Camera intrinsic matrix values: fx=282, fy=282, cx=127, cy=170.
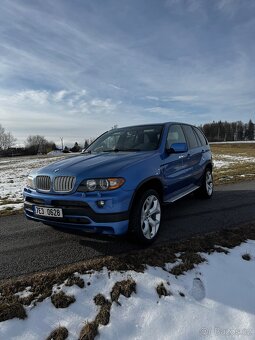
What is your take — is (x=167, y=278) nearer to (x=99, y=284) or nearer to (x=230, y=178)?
(x=99, y=284)

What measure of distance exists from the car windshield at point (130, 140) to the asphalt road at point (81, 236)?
1472mm

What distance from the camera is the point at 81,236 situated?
14.5ft

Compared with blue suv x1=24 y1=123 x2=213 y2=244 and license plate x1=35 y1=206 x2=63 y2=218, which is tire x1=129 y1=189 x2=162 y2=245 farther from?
license plate x1=35 y1=206 x2=63 y2=218

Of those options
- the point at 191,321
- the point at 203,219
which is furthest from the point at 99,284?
the point at 203,219

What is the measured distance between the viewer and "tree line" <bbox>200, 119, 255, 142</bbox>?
393 feet

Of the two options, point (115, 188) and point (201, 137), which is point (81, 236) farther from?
point (201, 137)

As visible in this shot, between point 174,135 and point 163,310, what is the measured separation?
3361 mm

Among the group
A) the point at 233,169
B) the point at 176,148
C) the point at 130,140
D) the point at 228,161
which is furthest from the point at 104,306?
the point at 228,161

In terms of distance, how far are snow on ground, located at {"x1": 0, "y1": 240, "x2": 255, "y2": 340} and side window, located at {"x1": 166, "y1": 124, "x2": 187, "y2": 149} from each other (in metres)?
2.37

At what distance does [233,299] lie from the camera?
2859 millimetres

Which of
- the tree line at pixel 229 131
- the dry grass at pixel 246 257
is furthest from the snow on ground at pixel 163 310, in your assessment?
the tree line at pixel 229 131

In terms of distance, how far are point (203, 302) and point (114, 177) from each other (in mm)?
1689

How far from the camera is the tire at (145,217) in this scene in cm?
369

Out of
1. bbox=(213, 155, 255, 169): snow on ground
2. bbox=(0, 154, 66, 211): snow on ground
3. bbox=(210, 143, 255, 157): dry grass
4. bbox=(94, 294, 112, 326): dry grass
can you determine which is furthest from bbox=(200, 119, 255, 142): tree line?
bbox=(94, 294, 112, 326): dry grass
